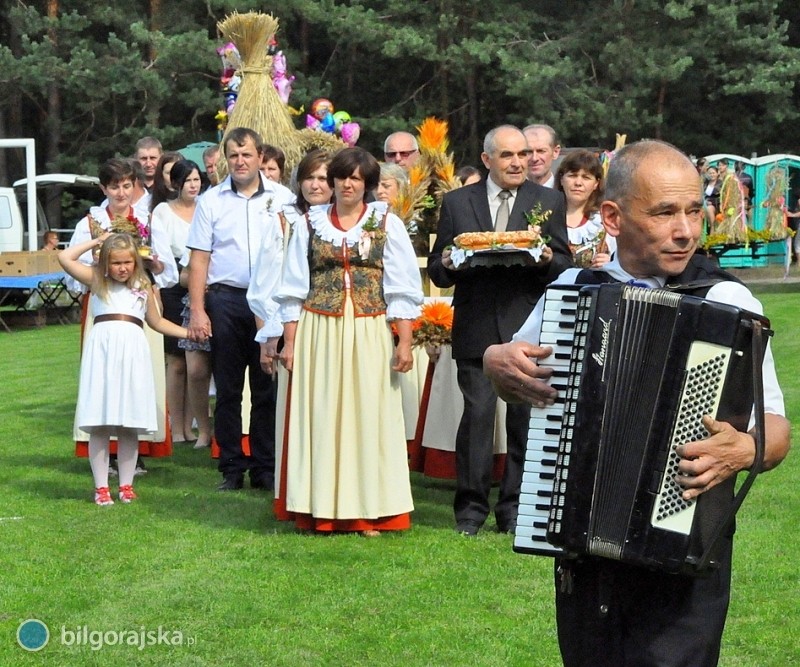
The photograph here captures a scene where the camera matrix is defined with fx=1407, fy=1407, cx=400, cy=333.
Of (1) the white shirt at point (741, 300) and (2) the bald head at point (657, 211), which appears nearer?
(1) the white shirt at point (741, 300)

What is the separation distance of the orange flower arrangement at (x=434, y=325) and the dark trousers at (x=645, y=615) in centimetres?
545

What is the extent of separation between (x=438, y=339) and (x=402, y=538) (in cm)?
176

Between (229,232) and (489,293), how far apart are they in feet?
7.23

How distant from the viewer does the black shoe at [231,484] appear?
373 inches

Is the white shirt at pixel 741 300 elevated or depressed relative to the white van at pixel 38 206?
elevated

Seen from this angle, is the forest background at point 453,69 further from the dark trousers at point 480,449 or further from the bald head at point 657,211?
the bald head at point 657,211

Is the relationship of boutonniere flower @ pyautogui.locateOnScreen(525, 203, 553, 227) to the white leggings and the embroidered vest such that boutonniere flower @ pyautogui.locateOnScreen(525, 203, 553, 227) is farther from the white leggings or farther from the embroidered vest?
the white leggings

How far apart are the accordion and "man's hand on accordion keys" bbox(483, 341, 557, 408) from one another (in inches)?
1.1

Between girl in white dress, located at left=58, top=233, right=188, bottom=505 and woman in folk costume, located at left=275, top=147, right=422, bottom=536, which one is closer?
woman in folk costume, located at left=275, top=147, right=422, bottom=536

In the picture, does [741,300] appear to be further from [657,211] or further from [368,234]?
[368,234]

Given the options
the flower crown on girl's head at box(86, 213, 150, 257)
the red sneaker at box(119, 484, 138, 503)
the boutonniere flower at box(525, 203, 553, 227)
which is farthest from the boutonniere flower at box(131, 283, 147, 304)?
the boutonniere flower at box(525, 203, 553, 227)

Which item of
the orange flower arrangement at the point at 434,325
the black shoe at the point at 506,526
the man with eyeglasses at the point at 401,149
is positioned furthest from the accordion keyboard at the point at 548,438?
the man with eyeglasses at the point at 401,149

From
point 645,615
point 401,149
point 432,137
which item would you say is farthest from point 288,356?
point 645,615

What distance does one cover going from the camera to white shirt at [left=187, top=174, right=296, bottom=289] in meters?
9.28
